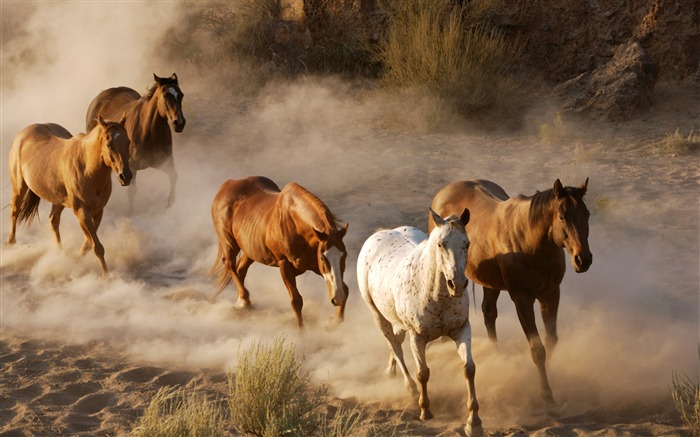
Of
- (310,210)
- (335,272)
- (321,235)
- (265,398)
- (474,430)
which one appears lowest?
(474,430)

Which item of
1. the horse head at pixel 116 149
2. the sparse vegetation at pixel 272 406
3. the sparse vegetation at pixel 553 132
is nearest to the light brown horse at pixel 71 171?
the horse head at pixel 116 149

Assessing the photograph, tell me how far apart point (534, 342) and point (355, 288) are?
3182 millimetres

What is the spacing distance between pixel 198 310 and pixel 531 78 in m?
8.07

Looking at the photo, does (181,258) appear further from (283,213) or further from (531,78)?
(531,78)

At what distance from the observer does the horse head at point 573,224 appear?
6.45m

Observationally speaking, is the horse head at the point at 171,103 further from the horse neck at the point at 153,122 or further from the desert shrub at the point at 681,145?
the desert shrub at the point at 681,145

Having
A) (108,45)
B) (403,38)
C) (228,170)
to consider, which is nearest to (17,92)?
(108,45)

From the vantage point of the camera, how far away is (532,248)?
6.93 m

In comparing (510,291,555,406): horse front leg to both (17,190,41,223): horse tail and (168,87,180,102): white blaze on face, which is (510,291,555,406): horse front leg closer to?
(168,87,180,102): white blaze on face

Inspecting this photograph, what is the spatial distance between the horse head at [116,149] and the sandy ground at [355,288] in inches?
49.5

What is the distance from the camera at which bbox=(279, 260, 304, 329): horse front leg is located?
8648 millimetres

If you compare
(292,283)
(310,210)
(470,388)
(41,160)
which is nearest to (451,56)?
(41,160)

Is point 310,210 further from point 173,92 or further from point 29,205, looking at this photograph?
point 29,205

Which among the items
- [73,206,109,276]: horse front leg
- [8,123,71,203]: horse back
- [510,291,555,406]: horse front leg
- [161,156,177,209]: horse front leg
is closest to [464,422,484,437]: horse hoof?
[510,291,555,406]: horse front leg
